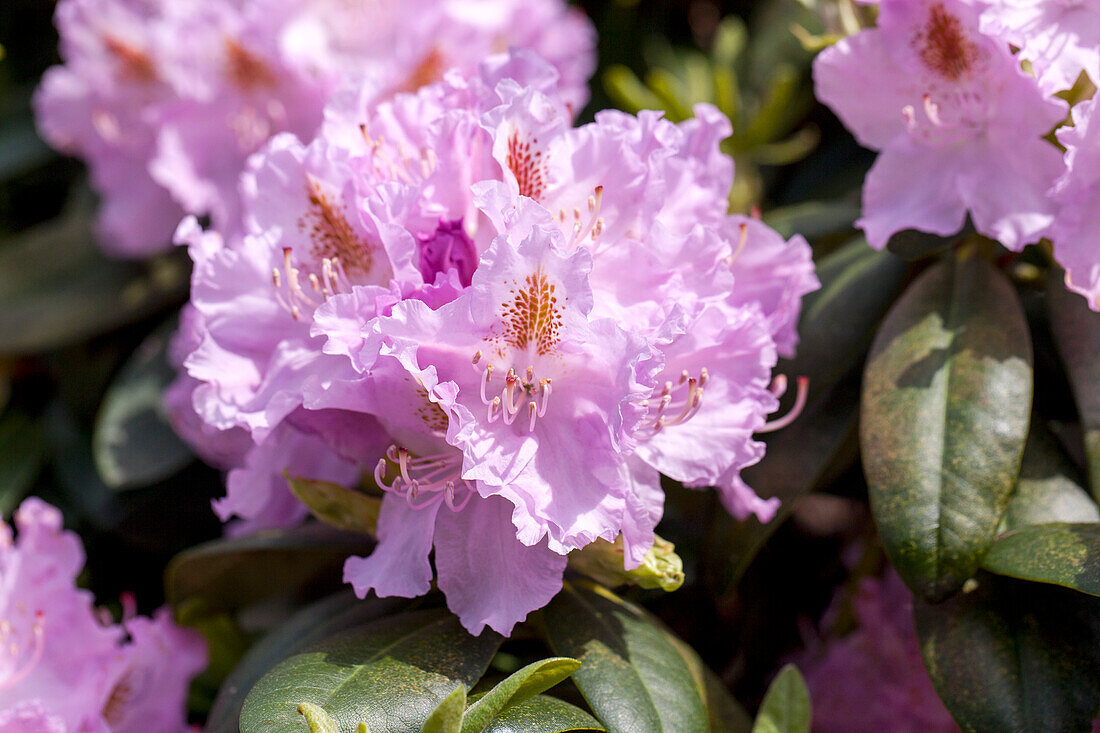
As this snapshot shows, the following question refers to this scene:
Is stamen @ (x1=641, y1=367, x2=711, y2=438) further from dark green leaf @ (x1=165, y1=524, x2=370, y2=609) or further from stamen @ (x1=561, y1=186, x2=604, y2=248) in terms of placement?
dark green leaf @ (x1=165, y1=524, x2=370, y2=609)

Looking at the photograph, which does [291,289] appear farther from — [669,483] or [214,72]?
[214,72]

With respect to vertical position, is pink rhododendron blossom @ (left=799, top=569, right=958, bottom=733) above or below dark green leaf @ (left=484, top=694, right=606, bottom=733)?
below

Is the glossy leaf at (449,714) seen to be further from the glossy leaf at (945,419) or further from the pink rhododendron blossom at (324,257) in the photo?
the glossy leaf at (945,419)

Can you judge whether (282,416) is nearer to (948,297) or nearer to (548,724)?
(548,724)

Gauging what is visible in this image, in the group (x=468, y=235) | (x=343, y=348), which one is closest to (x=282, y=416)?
(x=343, y=348)

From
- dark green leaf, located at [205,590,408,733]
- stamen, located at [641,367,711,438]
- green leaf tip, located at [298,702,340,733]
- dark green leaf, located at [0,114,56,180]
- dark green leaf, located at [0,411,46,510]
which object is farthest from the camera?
dark green leaf, located at [0,114,56,180]

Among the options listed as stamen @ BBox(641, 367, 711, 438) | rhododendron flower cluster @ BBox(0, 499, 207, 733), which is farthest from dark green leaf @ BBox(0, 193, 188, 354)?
stamen @ BBox(641, 367, 711, 438)
